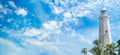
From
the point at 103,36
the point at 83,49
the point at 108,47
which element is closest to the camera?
the point at 108,47

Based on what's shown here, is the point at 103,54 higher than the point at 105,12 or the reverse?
the reverse

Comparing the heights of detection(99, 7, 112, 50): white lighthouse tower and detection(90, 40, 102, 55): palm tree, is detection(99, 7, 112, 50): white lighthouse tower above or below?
above

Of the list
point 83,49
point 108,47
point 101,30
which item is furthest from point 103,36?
point 108,47

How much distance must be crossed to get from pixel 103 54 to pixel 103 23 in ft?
87.2

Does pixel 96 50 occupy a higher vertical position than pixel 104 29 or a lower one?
lower

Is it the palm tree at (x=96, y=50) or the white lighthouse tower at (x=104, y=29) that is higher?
the white lighthouse tower at (x=104, y=29)

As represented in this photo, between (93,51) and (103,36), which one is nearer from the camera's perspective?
(93,51)

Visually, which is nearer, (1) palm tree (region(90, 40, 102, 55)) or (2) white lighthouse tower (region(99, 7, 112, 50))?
(1) palm tree (region(90, 40, 102, 55))

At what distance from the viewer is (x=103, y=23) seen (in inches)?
3863

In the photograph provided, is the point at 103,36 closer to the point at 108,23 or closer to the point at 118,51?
the point at 108,23

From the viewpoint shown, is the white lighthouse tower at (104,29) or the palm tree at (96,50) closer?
the palm tree at (96,50)

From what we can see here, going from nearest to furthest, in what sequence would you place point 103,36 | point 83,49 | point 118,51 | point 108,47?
point 118,51, point 108,47, point 83,49, point 103,36

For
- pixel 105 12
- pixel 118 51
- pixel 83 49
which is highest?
pixel 105 12

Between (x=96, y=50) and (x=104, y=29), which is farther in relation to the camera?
(x=104, y=29)
